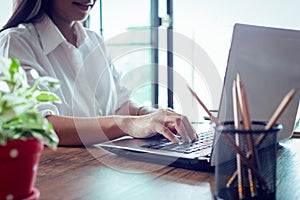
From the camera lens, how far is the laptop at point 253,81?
0.68 metres

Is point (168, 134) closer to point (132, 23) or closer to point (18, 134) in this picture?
point (18, 134)

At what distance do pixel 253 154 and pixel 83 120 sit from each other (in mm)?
752

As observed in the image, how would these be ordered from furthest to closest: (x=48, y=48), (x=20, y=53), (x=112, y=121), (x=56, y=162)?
(x=48, y=48) < (x=20, y=53) < (x=112, y=121) < (x=56, y=162)

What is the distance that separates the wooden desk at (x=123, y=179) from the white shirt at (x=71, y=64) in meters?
0.36

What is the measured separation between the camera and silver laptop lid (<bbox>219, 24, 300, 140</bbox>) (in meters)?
0.68

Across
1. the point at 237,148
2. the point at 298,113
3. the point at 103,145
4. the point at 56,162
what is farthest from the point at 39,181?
the point at 298,113

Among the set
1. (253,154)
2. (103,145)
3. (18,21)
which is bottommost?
(103,145)

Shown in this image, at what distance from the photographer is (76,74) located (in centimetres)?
156

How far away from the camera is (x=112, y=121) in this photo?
1166 mm

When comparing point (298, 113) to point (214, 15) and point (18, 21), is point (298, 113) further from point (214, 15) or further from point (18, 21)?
point (214, 15)

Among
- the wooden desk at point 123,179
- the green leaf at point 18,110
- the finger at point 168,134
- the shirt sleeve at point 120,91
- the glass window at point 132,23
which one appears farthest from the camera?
the glass window at point 132,23

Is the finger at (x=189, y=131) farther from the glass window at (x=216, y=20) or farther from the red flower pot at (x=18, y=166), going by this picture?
the glass window at (x=216, y=20)

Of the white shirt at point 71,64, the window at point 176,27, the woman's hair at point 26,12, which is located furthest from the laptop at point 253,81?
the window at point 176,27

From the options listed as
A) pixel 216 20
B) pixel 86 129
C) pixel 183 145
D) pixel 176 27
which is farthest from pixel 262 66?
pixel 176 27
